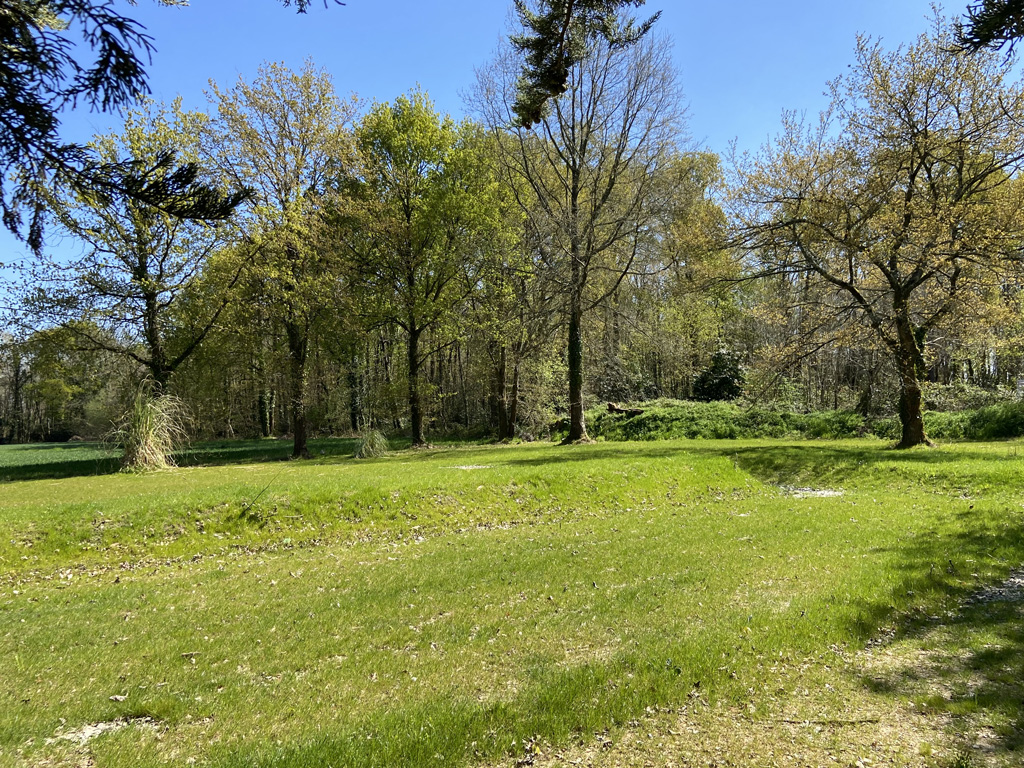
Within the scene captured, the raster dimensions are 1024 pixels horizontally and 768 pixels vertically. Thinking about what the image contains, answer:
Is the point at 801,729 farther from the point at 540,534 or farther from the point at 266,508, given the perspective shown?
the point at 266,508

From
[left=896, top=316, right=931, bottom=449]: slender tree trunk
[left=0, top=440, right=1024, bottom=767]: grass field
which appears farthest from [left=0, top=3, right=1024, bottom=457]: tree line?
[left=0, top=440, right=1024, bottom=767]: grass field

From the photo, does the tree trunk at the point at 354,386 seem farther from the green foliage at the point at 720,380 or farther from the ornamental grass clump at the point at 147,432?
the green foliage at the point at 720,380

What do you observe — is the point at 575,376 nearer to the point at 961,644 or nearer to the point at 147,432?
the point at 147,432

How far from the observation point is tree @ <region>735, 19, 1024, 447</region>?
13898mm

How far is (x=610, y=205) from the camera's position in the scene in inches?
857

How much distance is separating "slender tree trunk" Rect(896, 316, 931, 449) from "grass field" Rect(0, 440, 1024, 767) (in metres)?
3.57

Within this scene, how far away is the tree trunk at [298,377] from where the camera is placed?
23156 millimetres

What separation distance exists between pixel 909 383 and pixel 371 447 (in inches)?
706

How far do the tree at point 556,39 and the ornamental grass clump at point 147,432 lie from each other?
Result: 15555mm

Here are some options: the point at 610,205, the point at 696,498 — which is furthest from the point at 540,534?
the point at 610,205

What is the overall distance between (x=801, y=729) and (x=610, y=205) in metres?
20.5

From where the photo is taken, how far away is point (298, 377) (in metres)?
23.3

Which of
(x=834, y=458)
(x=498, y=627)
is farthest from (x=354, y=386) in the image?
(x=498, y=627)

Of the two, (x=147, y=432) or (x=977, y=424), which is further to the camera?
(x=977, y=424)
